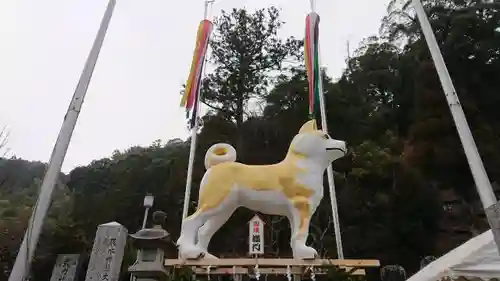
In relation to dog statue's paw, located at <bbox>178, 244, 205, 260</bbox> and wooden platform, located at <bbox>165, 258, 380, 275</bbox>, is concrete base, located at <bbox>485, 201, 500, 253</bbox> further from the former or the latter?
dog statue's paw, located at <bbox>178, 244, 205, 260</bbox>

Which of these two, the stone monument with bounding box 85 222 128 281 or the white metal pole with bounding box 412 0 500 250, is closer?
the white metal pole with bounding box 412 0 500 250

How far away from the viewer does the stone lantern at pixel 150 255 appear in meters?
6.31

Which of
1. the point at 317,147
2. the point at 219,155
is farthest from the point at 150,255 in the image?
the point at 317,147

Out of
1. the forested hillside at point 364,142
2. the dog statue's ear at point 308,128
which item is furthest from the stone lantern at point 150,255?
the forested hillside at point 364,142

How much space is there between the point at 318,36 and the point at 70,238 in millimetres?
9791

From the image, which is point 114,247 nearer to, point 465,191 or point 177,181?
point 177,181

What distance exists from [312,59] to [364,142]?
8396 mm

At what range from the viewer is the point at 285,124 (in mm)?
16625

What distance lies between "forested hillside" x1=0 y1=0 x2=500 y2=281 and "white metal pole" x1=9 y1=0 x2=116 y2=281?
8.44 meters

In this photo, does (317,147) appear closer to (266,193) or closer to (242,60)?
(266,193)

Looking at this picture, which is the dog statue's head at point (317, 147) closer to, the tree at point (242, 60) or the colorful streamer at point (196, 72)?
the colorful streamer at point (196, 72)

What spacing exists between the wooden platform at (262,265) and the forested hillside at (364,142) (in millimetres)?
7260

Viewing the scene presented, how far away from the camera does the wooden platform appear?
18.5ft

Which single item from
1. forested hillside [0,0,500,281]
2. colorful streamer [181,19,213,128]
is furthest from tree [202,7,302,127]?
colorful streamer [181,19,213,128]
